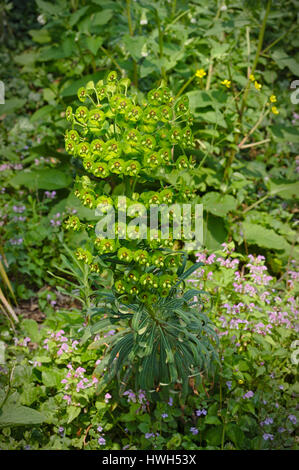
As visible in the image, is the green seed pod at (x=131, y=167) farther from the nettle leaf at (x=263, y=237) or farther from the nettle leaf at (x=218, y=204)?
the nettle leaf at (x=263, y=237)

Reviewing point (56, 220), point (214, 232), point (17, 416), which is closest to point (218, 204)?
point (214, 232)

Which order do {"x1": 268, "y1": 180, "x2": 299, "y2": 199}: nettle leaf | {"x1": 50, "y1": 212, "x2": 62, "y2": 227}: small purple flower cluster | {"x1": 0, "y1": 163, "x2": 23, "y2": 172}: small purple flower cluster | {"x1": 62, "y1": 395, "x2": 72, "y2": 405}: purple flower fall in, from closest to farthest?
1. {"x1": 62, "y1": 395, "x2": 72, "y2": 405}: purple flower
2. {"x1": 50, "y1": 212, "x2": 62, "y2": 227}: small purple flower cluster
3. {"x1": 268, "y1": 180, "x2": 299, "y2": 199}: nettle leaf
4. {"x1": 0, "y1": 163, "x2": 23, "y2": 172}: small purple flower cluster

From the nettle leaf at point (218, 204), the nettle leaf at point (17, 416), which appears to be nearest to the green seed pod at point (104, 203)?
the nettle leaf at point (17, 416)

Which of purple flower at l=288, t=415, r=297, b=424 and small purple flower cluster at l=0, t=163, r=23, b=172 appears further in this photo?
small purple flower cluster at l=0, t=163, r=23, b=172

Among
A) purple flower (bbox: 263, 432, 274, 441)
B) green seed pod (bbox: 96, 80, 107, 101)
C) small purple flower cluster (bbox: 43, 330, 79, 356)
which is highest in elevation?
green seed pod (bbox: 96, 80, 107, 101)

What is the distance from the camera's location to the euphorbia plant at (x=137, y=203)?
4.63 ft

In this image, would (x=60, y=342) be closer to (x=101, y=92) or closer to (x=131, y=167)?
(x=131, y=167)

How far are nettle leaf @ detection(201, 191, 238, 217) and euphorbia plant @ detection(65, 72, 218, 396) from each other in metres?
1.02

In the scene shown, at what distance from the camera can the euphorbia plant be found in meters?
1.41

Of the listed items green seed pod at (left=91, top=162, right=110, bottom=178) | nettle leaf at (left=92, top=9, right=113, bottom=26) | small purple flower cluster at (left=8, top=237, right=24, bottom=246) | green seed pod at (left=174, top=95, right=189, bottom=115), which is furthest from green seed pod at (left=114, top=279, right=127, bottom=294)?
nettle leaf at (left=92, top=9, right=113, bottom=26)

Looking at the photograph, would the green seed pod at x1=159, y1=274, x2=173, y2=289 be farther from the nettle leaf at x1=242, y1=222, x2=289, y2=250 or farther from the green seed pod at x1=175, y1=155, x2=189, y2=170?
the nettle leaf at x1=242, y1=222, x2=289, y2=250

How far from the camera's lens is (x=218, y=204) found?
2.72m

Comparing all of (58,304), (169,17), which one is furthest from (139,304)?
(169,17)

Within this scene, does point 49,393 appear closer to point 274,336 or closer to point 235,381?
point 235,381
